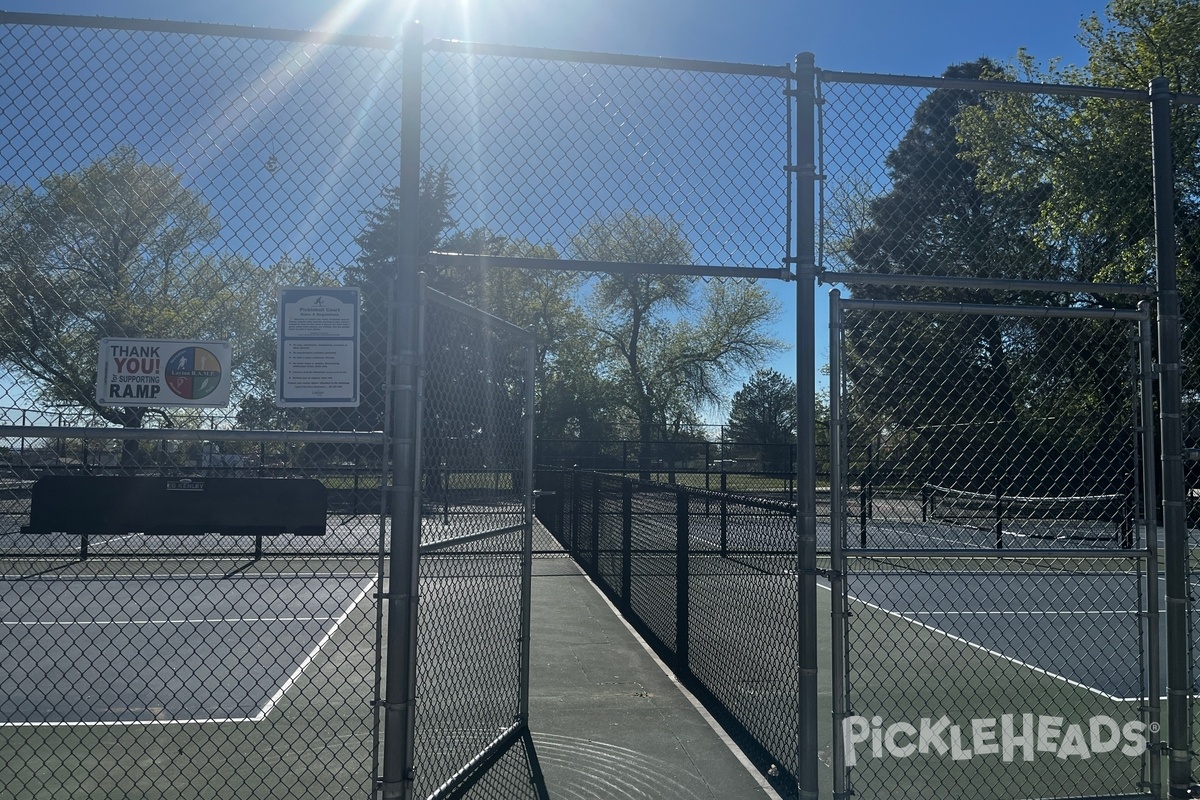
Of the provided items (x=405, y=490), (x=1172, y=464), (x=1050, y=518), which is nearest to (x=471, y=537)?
(x=405, y=490)

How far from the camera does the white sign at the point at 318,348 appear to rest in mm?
3568

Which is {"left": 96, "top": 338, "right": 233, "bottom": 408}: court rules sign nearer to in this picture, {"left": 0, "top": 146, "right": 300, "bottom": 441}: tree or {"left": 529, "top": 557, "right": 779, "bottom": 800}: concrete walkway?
{"left": 0, "top": 146, "right": 300, "bottom": 441}: tree

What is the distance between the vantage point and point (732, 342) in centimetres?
4075

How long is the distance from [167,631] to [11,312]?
20.8 ft

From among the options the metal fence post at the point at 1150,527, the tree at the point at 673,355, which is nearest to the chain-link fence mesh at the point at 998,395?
the metal fence post at the point at 1150,527

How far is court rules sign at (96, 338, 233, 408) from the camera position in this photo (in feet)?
11.9

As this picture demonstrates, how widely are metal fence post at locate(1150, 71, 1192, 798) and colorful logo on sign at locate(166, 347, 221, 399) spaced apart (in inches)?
162

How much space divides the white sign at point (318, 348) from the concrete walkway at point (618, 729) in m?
2.54

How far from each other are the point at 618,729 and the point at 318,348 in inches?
139

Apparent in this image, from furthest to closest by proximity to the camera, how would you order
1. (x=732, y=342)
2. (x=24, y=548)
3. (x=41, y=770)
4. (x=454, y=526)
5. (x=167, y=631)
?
(x=732, y=342) → (x=24, y=548) → (x=167, y=631) → (x=41, y=770) → (x=454, y=526)

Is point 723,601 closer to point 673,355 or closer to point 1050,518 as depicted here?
point 1050,518

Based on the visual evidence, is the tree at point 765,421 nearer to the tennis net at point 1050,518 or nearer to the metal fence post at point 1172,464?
the tennis net at point 1050,518

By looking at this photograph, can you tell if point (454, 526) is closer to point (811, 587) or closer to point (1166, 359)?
point (811, 587)

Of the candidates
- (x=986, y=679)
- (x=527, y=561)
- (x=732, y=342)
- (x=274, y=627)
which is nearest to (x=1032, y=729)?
(x=986, y=679)
